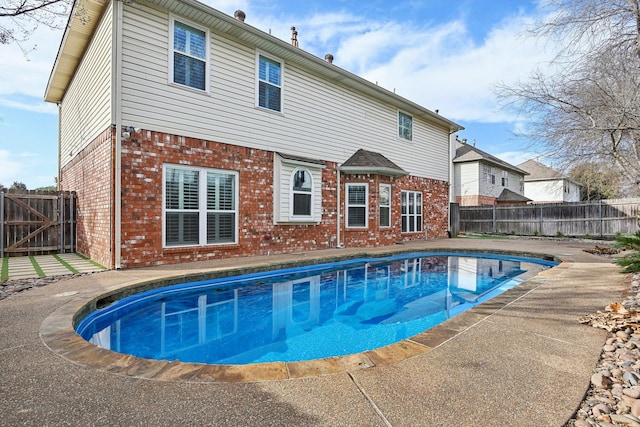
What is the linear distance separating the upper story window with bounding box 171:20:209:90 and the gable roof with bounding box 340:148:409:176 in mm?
5192

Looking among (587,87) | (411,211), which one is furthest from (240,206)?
(411,211)

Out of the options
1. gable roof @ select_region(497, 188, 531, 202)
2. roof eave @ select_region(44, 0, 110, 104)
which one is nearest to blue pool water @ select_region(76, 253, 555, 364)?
roof eave @ select_region(44, 0, 110, 104)

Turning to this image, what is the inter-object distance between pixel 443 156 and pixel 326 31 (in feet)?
27.7

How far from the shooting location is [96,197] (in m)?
7.46

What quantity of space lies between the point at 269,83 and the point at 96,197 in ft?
17.7

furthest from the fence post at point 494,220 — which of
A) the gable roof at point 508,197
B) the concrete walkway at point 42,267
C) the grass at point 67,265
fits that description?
the grass at point 67,265

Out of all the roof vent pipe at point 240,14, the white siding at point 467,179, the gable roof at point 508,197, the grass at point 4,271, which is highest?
the roof vent pipe at point 240,14

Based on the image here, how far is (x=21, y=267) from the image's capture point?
264 inches

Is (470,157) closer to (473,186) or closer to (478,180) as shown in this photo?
(478,180)

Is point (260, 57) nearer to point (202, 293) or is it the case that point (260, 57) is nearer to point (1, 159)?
point (202, 293)

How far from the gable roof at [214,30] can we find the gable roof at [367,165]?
2505 mm

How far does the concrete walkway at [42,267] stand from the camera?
19.4 ft

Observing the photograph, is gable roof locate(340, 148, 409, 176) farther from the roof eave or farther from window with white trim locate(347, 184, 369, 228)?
the roof eave

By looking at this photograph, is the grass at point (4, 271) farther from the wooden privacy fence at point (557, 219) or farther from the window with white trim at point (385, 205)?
the wooden privacy fence at point (557, 219)
